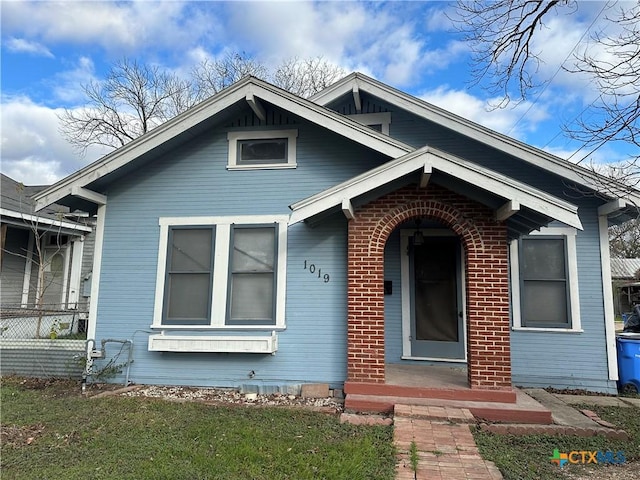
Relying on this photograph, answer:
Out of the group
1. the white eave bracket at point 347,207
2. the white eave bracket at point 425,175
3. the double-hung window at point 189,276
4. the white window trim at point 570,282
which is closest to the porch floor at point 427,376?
the white window trim at point 570,282

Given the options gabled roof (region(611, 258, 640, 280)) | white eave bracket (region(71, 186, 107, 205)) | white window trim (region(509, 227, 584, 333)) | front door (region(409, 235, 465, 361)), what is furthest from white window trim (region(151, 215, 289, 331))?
gabled roof (region(611, 258, 640, 280))

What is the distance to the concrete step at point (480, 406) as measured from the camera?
4.58 metres

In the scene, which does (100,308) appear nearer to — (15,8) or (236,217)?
(236,217)

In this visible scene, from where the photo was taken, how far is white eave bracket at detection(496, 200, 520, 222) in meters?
4.70

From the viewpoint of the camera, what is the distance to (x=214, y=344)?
231 inches

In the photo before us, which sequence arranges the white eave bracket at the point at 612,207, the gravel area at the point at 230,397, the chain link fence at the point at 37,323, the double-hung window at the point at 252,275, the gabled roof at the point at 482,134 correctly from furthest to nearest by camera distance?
the chain link fence at the point at 37,323 → the double-hung window at the point at 252,275 → the white eave bracket at the point at 612,207 → the gabled roof at the point at 482,134 → the gravel area at the point at 230,397

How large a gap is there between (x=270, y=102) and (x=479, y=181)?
3218mm

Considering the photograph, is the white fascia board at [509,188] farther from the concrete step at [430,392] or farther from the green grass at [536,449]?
the green grass at [536,449]

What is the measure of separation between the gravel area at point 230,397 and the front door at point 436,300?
1986 mm

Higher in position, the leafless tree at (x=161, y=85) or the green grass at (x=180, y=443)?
the leafless tree at (x=161, y=85)

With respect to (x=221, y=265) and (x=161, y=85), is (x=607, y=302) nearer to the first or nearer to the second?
(x=221, y=265)

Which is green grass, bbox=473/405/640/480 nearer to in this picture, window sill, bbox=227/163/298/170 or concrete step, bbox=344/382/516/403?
concrete step, bbox=344/382/516/403

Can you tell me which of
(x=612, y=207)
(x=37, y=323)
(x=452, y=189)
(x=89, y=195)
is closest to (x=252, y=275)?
(x=89, y=195)

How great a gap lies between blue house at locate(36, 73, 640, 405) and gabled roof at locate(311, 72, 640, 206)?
29 millimetres
